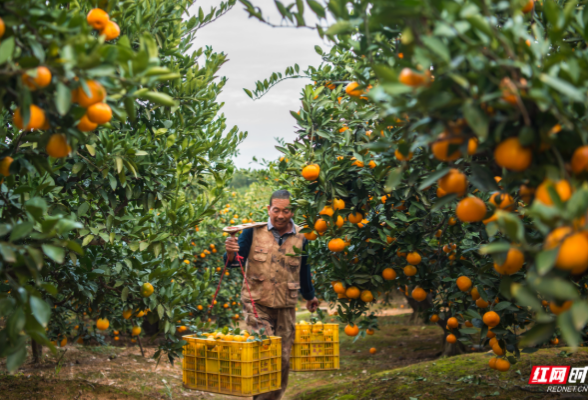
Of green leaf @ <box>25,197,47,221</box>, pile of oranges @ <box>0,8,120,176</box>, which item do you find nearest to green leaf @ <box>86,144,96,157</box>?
pile of oranges @ <box>0,8,120,176</box>

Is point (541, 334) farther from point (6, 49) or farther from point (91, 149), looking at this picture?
point (91, 149)

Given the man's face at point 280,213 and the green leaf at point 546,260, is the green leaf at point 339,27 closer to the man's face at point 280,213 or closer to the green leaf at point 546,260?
the green leaf at point 546,260

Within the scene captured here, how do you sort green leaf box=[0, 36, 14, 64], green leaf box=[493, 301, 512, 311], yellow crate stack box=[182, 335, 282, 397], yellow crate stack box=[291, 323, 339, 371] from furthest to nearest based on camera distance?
yellow crate stack box=[291, 323, 339, 371], yellow crate stack box=[182, 335, 282, 397], green leaf box=[493, 301, 512, 311], green leaf box=[0, 36, 14, 64]

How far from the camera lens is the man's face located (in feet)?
13.7

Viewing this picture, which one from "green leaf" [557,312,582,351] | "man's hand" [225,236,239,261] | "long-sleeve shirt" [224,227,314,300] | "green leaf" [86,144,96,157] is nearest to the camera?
"green leaf" [557,312,582,351]

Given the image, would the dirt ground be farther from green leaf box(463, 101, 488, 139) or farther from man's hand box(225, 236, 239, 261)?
green leaf box(463, 101, 488, 139)

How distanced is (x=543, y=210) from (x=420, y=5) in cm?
62

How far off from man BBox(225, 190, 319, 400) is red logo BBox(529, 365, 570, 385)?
1.93m

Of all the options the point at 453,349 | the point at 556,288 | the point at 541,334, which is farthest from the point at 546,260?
the point at 453,349

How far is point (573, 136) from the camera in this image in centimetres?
124

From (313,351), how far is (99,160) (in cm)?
252

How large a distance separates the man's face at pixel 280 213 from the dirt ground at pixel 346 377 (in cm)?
161

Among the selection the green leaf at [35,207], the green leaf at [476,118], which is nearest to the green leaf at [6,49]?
the green leaf at [35,207]

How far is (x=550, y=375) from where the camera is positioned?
359 cm
